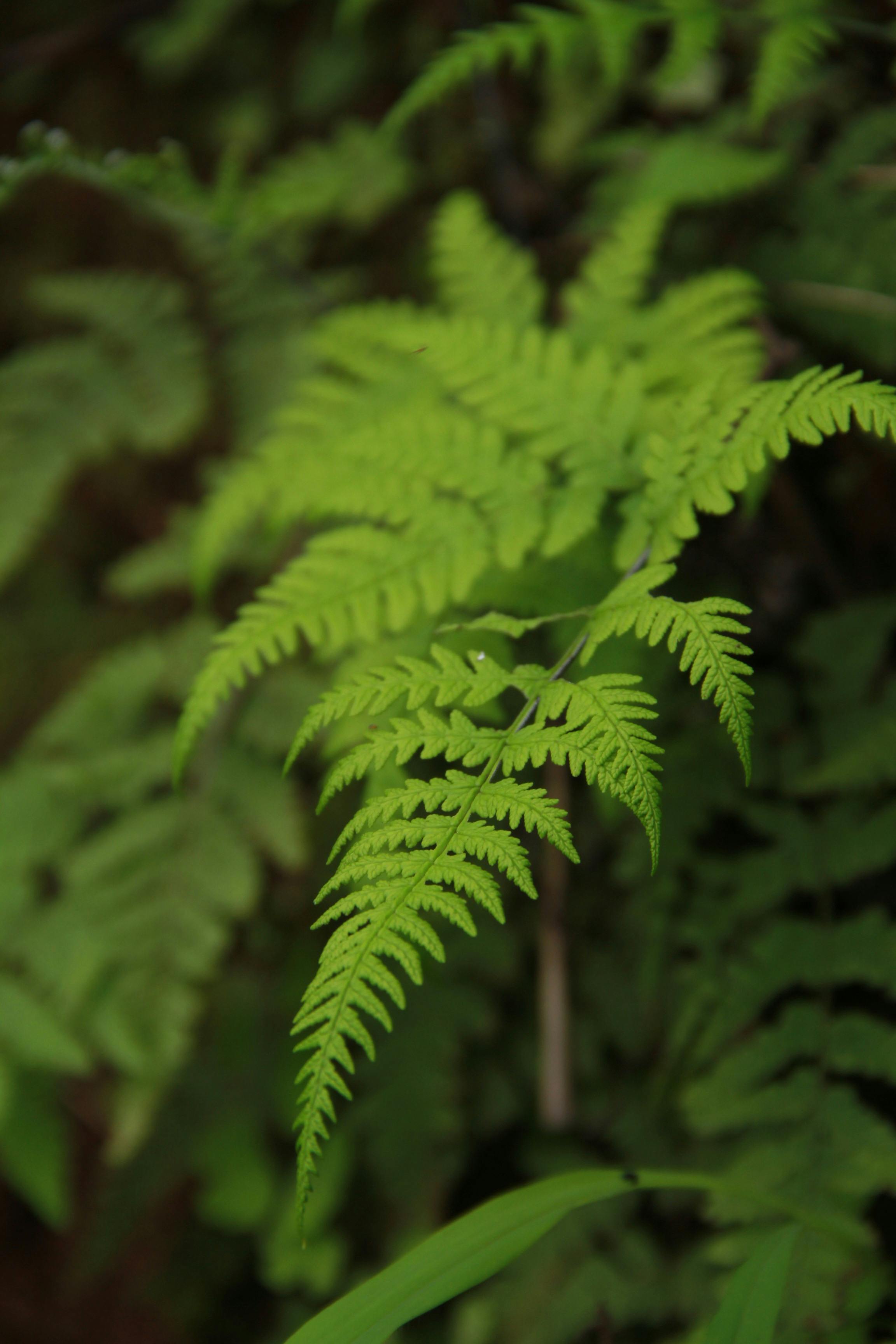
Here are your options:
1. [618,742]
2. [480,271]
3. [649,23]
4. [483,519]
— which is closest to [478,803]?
[618,742]

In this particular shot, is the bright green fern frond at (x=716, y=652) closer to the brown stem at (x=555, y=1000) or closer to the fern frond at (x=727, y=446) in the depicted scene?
the fern frond at (x=727, y=446)

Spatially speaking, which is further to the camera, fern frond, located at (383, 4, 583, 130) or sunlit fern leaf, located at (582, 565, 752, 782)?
fern frond, located at (383, 4, 583, 130)

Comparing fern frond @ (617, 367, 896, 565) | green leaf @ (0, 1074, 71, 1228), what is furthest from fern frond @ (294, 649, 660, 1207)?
green leaf @ (0, 1074, 71, 1228)

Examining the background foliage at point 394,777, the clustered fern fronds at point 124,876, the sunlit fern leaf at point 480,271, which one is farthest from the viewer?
the clustered fern fronds at point 124,876

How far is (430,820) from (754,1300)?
0.70 metres

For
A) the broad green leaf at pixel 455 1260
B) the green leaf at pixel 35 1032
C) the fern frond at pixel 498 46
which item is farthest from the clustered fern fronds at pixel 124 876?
the fern frond at pixel 498 46

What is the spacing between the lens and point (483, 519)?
149 cm

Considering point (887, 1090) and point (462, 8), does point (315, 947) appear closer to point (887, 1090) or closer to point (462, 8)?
point (887, 1090)

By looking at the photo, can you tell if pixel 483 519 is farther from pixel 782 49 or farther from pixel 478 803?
pixel 782 49

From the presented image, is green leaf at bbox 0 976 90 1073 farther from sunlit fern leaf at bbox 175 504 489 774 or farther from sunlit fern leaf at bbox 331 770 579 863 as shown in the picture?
sunlit fern leaf at bbox 331 770 579 863

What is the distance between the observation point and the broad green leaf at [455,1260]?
1.07 metres

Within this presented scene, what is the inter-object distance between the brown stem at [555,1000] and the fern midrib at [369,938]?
0.97 meters

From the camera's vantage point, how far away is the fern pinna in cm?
100

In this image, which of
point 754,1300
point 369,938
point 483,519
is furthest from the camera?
point 483,519
